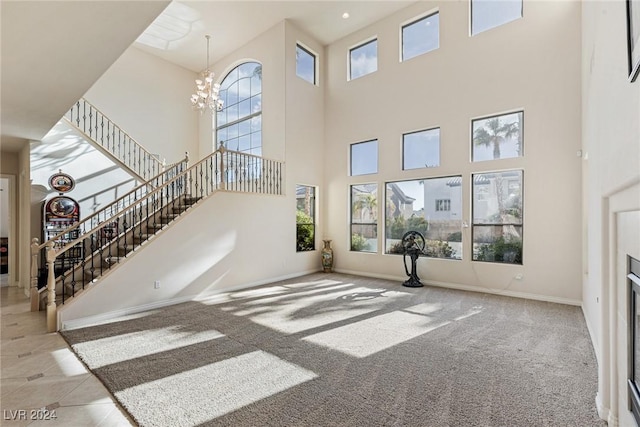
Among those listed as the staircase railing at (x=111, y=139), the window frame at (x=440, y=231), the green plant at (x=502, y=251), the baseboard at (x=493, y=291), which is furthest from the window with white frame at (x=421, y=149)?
the staircase railing at (x=111, y=139)

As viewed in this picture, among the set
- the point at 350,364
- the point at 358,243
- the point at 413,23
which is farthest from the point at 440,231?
the point at 413,23

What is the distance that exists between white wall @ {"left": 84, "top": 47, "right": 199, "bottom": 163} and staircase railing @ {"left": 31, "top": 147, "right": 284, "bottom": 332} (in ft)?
7.76

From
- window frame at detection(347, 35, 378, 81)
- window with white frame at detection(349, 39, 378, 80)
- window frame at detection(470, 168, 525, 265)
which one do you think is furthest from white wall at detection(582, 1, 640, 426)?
window frame at detection(347, 35, 378, 81)

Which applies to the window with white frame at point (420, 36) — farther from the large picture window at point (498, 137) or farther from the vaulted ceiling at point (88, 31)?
the large picture window at point (498, 137)

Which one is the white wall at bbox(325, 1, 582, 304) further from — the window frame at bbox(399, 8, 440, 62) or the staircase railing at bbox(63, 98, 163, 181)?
the staircase railing at bbox(63, 98, 163, 181)

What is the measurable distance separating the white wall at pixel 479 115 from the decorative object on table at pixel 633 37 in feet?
14.8

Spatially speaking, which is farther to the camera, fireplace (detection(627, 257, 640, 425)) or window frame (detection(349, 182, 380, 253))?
window frame (detection(349, 182, 380, 253))

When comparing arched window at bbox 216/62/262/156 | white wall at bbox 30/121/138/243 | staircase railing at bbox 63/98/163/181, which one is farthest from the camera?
arched window at bbox 216/62/262/156

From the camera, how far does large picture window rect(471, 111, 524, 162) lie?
5551 millimetres

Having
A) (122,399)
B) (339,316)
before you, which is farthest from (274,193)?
(122,399)

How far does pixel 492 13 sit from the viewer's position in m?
5.93

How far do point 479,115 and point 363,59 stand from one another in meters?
3.45

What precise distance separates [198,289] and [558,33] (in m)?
7.61

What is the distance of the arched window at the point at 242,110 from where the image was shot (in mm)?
8414
